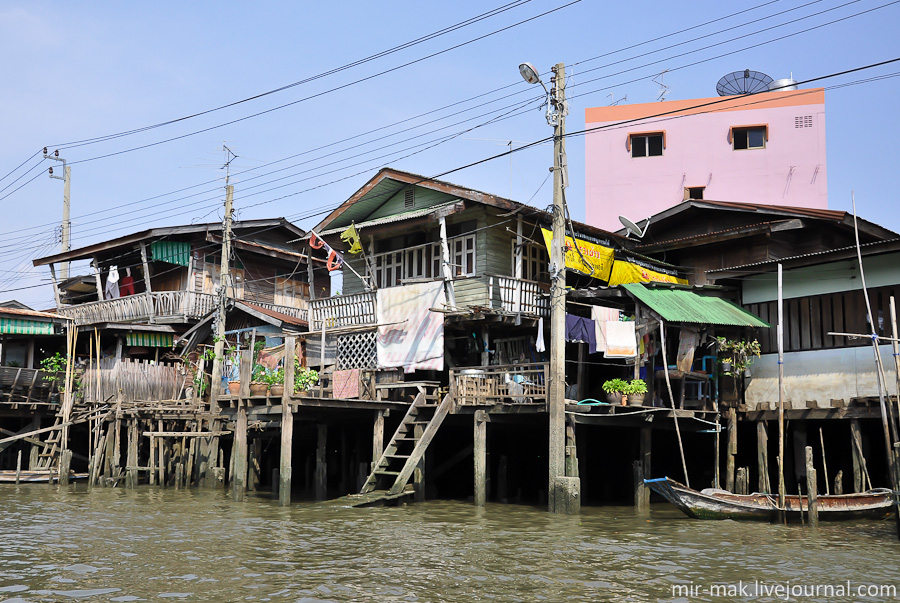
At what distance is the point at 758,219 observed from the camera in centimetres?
2341

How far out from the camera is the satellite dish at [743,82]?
114ft

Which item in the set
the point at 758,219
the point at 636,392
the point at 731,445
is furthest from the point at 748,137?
the point at 636,392

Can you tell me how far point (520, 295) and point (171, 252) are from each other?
15.4m

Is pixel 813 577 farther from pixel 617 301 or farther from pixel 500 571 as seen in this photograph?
pixel 617 301

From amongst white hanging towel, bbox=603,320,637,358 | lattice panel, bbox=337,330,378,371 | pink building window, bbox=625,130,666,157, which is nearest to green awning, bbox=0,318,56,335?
lattice panel, bbox=337,330,378,371

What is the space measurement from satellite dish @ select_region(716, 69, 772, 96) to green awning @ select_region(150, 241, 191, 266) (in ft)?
72.5

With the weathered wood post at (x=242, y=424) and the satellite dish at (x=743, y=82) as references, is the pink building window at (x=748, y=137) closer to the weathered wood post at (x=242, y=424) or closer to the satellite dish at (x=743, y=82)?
the satellite dish at (x=743, y=82)

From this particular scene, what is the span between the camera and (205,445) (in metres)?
25.5

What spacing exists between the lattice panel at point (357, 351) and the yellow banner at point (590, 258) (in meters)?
5.85

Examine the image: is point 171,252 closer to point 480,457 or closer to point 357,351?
point 357,351

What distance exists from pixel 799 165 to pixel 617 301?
623 inches

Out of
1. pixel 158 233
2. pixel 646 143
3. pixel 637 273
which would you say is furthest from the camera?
pixel 646 143

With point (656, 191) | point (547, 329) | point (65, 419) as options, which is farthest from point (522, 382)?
point (656, 191)

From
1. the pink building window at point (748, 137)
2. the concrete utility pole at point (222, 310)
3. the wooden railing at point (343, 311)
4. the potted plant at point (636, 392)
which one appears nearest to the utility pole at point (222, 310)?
the concrete utility pole at point (222, 310)
